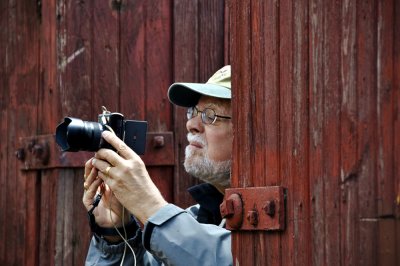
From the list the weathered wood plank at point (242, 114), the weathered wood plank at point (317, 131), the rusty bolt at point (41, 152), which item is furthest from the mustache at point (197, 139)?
the weathered wood plank at point (317, 131)

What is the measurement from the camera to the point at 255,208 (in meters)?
2.87

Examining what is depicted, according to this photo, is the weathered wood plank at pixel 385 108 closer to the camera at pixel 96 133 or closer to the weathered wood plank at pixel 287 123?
the weathered wood plank at pixel 287 123

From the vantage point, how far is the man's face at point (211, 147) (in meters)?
4.06

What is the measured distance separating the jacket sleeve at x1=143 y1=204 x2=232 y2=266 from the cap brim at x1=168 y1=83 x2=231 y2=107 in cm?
75

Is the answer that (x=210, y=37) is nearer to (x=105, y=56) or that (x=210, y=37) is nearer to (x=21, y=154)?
(x=105, y=56)


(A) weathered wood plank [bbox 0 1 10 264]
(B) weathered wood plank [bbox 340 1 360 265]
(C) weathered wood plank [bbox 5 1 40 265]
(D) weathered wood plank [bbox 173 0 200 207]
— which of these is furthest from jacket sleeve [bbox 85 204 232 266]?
(A) weathered wood plank [bbox 0 1 10 264]

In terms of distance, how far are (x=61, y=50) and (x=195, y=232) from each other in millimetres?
A: 1703

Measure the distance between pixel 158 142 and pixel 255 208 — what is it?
6.37ft

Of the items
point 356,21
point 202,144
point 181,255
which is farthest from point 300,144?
point 202,144

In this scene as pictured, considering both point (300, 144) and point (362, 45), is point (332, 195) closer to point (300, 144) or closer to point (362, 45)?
point (300, 144)

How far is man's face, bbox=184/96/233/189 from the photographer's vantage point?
4.06 metres

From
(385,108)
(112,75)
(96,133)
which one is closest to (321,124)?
(385,108)

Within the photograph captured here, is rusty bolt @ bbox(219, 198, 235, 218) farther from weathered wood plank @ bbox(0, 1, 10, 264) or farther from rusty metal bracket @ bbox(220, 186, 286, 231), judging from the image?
weathered wood plank @ bbox(0, 1, 10, 264)

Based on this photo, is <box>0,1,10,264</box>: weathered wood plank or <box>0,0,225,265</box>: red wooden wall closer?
<box>0,0,225,265</box>: red wooden wall
